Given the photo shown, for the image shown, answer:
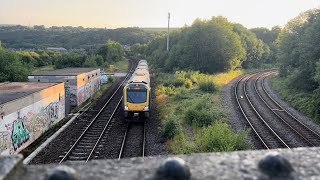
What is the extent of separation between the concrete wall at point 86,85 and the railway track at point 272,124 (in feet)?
46.3

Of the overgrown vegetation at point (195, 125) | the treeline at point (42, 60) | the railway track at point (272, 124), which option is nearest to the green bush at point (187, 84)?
the overgrown vegetation at point (195, 125)

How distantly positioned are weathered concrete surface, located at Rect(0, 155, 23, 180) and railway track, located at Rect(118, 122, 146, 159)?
40.5 ft

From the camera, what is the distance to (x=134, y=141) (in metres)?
19.0

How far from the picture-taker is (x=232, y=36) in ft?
182

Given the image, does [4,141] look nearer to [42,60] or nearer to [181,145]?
[181,145]

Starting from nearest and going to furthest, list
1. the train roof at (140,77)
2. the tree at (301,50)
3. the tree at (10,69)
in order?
1. the train roof at (140,77)
2. the tree at (301,50)
3. the tree at (10,69)

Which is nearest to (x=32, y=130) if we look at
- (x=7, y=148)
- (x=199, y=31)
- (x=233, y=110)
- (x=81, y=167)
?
(x=7, y=148)

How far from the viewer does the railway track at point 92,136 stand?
642 inches

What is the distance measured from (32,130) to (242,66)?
56.7 m

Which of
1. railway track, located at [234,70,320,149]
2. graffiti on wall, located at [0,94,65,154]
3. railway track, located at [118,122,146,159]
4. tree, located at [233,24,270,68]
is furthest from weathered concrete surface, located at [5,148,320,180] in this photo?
tree, located at [233,24,270,68]

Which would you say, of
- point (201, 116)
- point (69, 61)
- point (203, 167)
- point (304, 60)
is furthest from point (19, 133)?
point (69, 61)

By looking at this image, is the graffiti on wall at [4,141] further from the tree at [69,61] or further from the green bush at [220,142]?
the tree at [69,61]

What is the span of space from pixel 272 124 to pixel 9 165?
20.3 metres

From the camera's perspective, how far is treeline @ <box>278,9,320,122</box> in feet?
85.6
